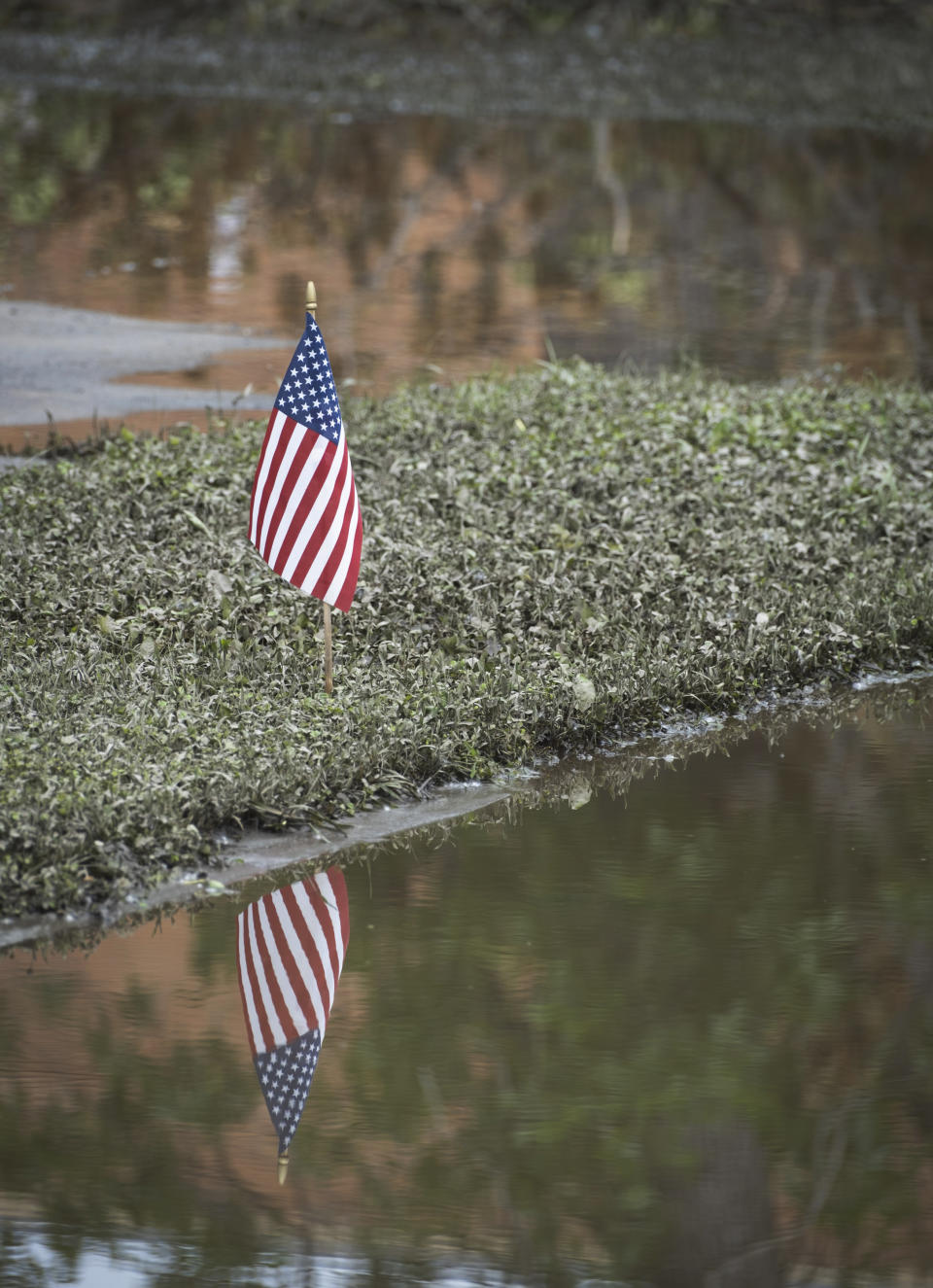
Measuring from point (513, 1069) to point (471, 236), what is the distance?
1396 centimetres

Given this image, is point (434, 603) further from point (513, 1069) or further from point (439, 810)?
point (513, 1069)

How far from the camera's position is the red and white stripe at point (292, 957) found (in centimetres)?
540

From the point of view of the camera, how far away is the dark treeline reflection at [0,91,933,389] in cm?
1515

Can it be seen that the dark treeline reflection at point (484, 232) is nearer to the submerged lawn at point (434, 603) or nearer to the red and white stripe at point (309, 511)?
the submerged lawn at point (434, 603)

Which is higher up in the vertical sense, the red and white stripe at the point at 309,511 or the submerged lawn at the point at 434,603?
the red and white stripe at the point at 309,511

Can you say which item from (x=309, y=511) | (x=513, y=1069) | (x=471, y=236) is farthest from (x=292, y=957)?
(x=471, y=236)

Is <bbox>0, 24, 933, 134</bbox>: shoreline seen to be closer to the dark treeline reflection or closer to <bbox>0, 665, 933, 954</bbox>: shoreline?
the dark treeline reflection

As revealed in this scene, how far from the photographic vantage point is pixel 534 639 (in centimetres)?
845

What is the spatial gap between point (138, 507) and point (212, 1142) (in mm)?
5393

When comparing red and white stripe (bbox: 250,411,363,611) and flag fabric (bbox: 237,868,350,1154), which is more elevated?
red and white stripe (bbox: 250,411,363,611)

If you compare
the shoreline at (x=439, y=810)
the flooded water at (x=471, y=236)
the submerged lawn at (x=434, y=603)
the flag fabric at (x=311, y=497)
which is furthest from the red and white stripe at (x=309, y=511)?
the flooded water at (x=471, y=236)

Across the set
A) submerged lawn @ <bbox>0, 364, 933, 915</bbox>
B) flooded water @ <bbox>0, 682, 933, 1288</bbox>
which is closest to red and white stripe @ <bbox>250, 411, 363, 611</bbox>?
submerged lawn @ <bbox>0, 364, 933, 915</bbox>

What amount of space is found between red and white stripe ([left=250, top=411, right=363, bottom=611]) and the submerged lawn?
0.45m

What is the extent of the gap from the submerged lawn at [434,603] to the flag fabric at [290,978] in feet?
1.30
